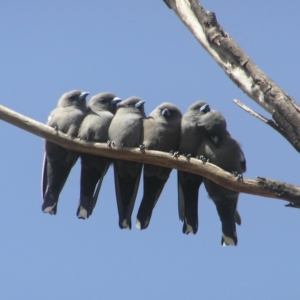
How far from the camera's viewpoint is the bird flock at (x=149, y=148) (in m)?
7.63

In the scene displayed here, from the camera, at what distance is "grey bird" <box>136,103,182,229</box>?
7.66 metres

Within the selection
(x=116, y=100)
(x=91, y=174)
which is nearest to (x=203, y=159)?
(x=91, y=174)

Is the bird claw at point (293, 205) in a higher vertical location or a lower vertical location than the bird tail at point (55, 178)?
lower

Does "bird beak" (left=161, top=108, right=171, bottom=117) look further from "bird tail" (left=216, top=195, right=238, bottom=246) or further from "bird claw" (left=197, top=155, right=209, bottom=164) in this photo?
"bird tail" (left=216, top=195, right=238, bottom=246)

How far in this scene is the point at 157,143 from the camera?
761 cm

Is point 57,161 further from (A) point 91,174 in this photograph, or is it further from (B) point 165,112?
(B) point 165,112

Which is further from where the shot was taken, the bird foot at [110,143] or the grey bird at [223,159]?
the grey bird at [223,159]

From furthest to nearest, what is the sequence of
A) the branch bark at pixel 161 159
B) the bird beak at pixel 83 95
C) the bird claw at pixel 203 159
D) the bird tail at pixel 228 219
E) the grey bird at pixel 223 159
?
the bird beak at pixel 83 95 < the bird tail at pixel 228 219 < the grey bird at pixel 223 159 < the bird claw at pixel 203 159 < the branch bark at pixel 161 159

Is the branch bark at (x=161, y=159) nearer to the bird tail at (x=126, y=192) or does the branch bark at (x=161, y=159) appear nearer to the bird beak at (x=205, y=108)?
the bird tail at (x=126, y=192)

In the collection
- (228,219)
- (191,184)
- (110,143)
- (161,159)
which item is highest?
(110,143)

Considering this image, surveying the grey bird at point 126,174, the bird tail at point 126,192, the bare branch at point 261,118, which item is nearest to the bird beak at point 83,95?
the grey bird at point 126,174

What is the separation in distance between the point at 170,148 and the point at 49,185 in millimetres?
1666

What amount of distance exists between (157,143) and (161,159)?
1.90 feet

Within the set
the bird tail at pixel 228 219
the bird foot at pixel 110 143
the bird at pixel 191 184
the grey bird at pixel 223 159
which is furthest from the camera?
the bird at pixel 191 184
